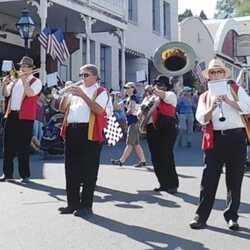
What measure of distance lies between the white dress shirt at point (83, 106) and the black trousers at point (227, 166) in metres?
1.54

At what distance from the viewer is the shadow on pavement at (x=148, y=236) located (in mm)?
6363

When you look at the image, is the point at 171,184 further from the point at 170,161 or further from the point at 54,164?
the point at 54,164

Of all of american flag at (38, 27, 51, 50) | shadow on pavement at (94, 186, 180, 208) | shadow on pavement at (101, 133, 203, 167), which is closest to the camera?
shadow on pavement at (94, 186, 180, 208)

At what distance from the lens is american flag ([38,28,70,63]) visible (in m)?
18.3

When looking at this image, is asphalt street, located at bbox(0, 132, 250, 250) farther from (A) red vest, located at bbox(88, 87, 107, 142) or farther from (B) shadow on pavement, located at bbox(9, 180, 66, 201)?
(A) red vest, located at bbox(88, 87, 107, 142)

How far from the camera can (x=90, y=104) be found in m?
7.72

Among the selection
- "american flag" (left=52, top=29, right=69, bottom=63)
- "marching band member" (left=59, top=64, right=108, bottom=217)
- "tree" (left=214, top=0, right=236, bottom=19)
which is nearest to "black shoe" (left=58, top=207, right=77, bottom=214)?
"marching band member" (left=59, top=64, right=108, bottom=217)

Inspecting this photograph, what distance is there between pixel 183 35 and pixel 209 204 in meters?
36.5

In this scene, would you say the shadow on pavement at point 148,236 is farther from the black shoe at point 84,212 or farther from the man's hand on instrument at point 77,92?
the man's hand on instrument at point 77,92

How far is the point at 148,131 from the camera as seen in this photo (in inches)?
386

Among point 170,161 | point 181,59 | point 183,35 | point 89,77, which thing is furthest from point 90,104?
point 183,35

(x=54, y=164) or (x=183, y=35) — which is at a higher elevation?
(x=183, y=35)

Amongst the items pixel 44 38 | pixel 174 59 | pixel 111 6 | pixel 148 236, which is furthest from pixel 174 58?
pixel 111 6

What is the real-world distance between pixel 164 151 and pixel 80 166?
2.07m
